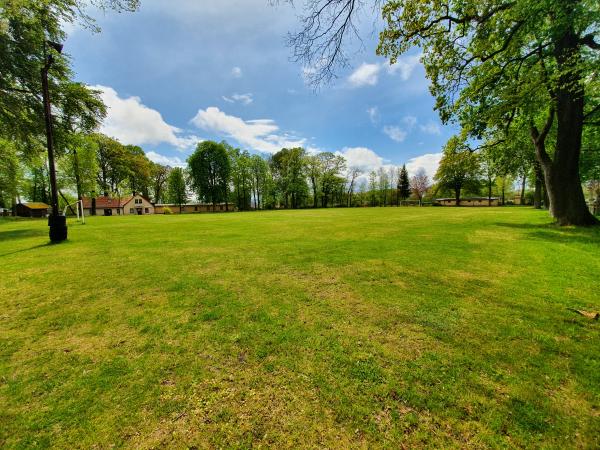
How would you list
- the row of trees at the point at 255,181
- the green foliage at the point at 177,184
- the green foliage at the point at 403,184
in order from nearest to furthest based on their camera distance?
the row of trees at the point at 255,181
the green foliage at the point at 177,184
the green foliage at the point at 403,184

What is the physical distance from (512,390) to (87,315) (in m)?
5.92

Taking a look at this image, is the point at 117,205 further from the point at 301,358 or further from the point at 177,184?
the point at 301,358

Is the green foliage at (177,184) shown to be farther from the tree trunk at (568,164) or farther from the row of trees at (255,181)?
the tree trunk at (568,164)

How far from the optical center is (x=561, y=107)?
38.3 ft

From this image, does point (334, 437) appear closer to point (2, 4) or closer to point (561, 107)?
point (2, 4)

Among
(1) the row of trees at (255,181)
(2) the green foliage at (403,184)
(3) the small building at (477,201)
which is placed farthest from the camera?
(2) the green foliage at (403,184)

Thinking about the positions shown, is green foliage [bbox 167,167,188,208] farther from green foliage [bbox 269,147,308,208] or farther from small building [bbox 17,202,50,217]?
small building [bbox 17,202,50,217]

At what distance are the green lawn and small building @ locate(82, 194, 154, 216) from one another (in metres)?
62.3

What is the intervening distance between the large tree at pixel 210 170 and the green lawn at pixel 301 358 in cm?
5843

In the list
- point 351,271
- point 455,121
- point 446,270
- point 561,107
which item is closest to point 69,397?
point 351,271

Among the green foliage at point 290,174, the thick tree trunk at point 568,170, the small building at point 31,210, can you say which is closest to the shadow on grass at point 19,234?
the thick tree trunk at point 568,170

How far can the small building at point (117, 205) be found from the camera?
55.7 m

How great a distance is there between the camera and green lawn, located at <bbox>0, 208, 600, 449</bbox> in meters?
2.12

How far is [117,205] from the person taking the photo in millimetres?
57938
